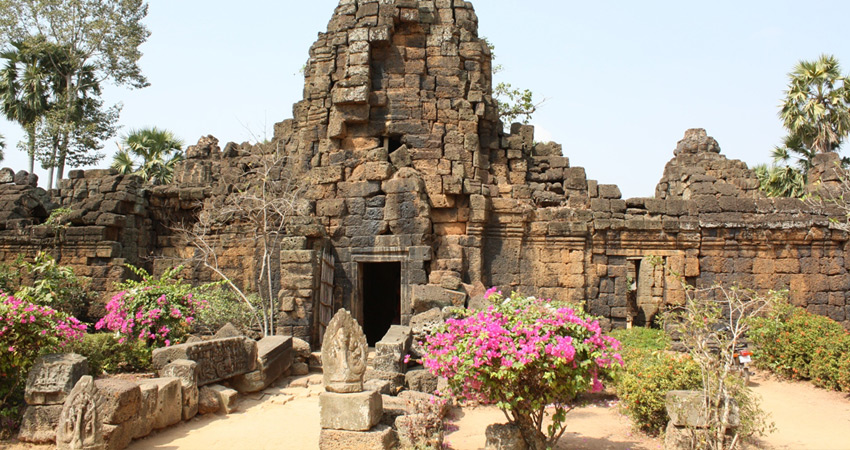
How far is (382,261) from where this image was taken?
11.7 m

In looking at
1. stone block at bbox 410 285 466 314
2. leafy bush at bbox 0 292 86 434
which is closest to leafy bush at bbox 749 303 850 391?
stone block at bbox 410 285 466 314

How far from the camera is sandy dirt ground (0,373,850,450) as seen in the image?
23.4ft

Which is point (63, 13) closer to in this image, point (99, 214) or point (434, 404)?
point (99, 214)

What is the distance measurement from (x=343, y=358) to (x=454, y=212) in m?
5.87

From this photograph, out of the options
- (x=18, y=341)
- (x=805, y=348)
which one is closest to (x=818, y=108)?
(x=805, y=348)

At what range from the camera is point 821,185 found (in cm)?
1289

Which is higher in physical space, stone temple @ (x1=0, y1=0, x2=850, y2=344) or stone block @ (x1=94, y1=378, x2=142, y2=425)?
stone temple @ (x1=0, y1=0, x2=850, y2=344)

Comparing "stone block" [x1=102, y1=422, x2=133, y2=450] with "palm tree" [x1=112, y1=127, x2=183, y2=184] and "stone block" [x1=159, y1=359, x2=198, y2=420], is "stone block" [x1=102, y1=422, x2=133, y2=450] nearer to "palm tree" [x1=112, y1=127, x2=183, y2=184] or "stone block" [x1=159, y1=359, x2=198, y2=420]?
"stone block" [x1=159, y1=359, x2=198, y2=420]

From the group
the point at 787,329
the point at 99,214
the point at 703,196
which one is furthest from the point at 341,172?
the point at 787,329

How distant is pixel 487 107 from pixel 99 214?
879 cm

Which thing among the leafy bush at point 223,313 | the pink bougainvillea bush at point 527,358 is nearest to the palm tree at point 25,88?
the leafy bush at point 223,313

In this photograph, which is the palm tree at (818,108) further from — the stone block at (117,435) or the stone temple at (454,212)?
the stone block at (117,435)

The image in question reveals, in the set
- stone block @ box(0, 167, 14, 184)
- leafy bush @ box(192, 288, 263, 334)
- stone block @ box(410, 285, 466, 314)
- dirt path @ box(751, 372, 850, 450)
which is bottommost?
dirt path @ box(751, 372, 850, 450)

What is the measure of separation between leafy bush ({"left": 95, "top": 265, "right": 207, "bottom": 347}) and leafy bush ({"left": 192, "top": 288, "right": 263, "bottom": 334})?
655 millimetres
